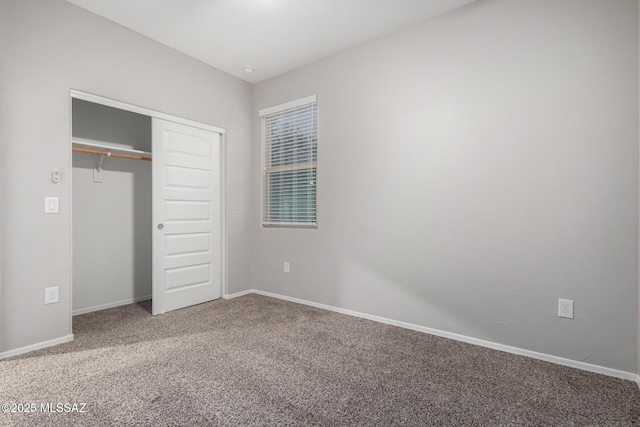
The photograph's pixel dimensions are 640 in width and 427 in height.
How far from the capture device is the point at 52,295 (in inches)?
98.6

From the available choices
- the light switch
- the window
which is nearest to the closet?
the window

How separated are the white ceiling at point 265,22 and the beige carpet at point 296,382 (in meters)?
2.70

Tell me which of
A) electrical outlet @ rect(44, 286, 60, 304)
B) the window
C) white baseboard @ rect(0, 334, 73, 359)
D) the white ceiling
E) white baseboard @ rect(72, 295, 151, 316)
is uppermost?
the white ceiling

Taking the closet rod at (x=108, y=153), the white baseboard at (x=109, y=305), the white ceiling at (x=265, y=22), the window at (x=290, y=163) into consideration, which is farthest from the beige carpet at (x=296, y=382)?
the white ceiling at (x=265, y=22)

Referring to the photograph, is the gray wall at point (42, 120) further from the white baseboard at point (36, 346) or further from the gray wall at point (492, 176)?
the gray wall at point (492, 176)

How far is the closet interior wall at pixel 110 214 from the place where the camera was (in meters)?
3.35

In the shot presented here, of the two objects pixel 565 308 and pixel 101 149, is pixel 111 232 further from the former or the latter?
pixel 565 308

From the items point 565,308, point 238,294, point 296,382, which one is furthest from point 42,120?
point 565,308

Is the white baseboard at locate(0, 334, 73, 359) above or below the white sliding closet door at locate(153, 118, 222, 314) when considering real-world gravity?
below

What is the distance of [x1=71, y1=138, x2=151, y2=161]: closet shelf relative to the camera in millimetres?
3078

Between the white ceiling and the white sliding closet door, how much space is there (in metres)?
0.86

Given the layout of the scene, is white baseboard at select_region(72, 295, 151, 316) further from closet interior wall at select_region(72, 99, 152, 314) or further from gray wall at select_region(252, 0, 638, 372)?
gray wall at select_region(252, 0, 638, 372)

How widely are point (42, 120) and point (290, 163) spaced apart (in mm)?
2215

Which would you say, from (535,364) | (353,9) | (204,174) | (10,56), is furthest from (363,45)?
(535,364)
